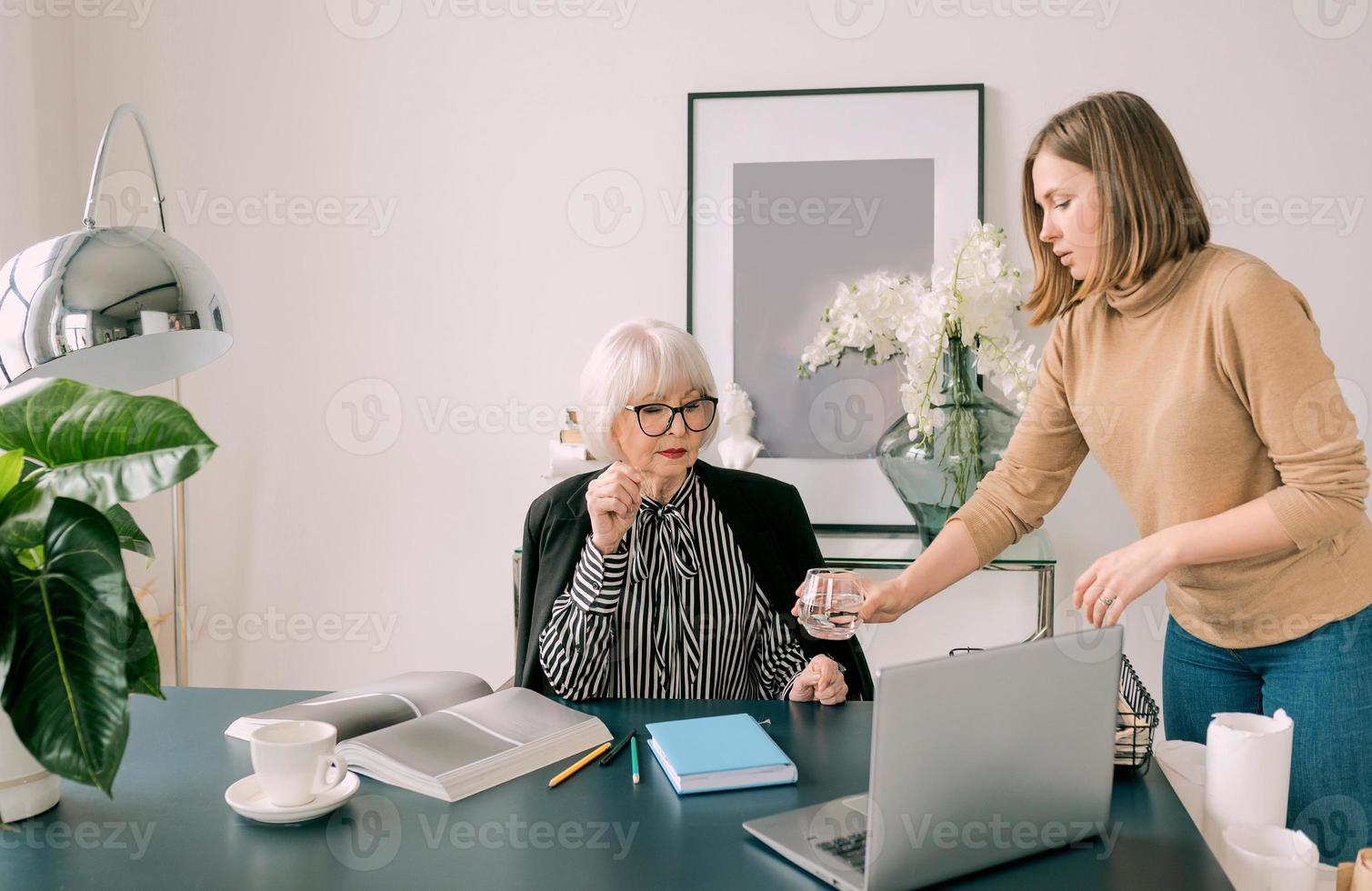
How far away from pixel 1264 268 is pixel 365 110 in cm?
237

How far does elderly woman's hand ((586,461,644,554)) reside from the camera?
1747mm

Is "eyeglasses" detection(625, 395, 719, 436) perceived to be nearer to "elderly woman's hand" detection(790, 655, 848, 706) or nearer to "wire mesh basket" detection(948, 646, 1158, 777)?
"elderly woman's hand" detection(790, 655, 848, 706)

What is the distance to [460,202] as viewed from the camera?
2980mm

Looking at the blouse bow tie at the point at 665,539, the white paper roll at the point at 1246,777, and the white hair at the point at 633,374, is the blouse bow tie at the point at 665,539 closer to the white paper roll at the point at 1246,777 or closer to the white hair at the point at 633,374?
the white hair at the point at 633,374

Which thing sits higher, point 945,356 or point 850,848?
point 945,356

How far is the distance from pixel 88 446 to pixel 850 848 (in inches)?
34.6

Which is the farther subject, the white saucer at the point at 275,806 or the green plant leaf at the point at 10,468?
the white saucer at the point at 275,806

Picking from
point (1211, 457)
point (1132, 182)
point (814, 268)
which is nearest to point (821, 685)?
point (1211, 457)

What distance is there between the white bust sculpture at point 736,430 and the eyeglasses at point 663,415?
2.58ft

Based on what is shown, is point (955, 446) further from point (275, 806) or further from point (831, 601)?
point (275, 806)

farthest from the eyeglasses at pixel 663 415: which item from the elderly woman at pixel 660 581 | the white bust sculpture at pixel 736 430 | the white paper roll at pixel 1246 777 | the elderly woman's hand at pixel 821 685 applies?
the white paper roll at pixel 1246 777

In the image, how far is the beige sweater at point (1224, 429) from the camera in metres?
1.54

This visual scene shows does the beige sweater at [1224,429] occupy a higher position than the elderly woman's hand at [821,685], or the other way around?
the beige sweater at [1224,429]

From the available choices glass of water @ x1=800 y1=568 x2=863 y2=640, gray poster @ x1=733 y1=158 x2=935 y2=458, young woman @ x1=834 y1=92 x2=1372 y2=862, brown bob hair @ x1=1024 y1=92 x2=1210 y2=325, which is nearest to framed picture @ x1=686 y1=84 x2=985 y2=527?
gray poster @ x1=733 y1=158 x2=935 y2=458
